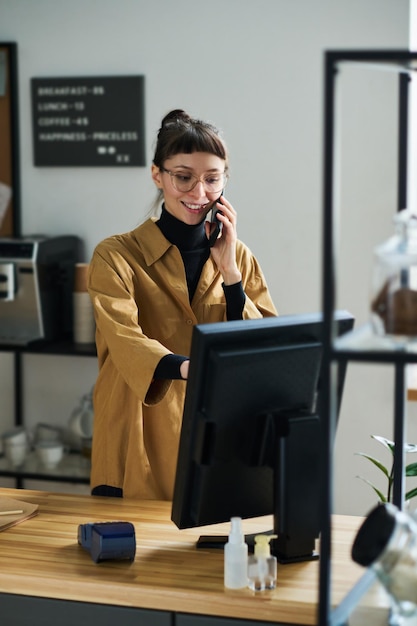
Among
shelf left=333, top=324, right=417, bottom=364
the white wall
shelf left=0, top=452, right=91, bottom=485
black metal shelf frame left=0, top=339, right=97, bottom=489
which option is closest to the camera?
shelf left=333, top=324, right=417, bottom=364

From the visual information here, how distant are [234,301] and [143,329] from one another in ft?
0.80

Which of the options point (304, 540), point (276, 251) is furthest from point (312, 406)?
point (276, 251)

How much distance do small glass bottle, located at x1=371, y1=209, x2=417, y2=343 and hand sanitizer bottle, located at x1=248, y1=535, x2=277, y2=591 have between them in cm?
56

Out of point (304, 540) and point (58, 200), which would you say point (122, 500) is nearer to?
point (304, 540)

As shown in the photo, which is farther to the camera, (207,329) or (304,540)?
(304,540)

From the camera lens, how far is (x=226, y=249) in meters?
2.58

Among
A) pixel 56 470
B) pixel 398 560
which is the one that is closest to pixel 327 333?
pixel 398 560

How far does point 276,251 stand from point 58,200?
3.13ft

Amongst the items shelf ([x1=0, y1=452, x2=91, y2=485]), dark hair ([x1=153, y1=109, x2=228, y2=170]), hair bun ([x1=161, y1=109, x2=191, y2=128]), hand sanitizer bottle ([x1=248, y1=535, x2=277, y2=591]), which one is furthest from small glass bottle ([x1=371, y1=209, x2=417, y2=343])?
shelf ([x1=0, y1=452, x2=91, y2=485])

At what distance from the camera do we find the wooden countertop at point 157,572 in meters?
1.67

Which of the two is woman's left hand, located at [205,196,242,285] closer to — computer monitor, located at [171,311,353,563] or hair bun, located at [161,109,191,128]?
hair bun, located at [161,109,191,128]

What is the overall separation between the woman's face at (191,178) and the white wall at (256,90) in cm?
120

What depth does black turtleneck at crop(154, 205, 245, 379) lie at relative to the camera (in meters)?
2.55

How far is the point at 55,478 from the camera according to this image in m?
3.98
